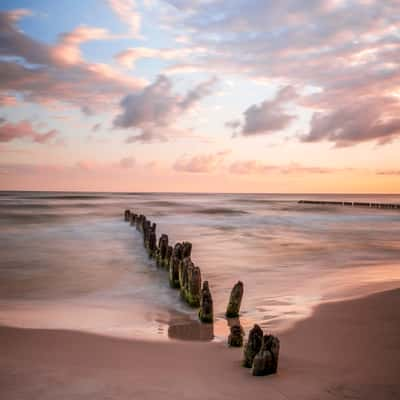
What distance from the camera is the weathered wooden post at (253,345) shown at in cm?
537

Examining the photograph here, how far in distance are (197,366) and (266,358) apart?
3.60 ft

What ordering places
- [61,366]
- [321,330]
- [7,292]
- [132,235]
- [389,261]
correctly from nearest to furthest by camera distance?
[61,366]
[321,330]
[7,292]
[389,261]
[132,235]

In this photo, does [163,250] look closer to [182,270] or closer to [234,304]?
[182,270]

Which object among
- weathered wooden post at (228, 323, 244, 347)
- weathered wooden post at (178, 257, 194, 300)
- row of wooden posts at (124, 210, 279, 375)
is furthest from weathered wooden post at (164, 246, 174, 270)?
weathered wooden post at (228, 323, 244, 347)

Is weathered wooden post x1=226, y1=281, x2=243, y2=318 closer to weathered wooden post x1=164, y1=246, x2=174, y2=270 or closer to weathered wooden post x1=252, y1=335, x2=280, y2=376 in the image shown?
weathered wooden post x1=252, y1=335, x2=280, y2=376

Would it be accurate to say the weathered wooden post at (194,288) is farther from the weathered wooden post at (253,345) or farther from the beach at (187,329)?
the weathered wooden post at (253,345)

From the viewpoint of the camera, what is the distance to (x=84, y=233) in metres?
25.6

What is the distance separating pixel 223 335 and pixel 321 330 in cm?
174

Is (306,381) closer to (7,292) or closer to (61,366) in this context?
(61,366)

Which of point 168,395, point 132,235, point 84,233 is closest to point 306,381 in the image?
point 168,395

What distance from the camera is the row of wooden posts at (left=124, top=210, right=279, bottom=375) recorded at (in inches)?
205

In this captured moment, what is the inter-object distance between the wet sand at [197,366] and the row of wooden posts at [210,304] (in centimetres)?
18

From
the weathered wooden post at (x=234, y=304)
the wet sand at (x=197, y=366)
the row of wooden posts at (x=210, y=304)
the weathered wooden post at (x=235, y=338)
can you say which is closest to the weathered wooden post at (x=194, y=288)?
the row of wooden posts at (x=210, y=304)

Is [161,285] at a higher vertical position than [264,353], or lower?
lower
